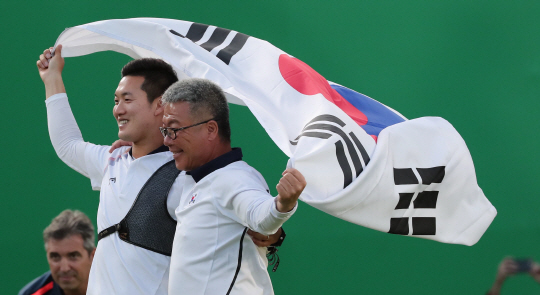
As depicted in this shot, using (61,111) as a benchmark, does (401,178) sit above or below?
below

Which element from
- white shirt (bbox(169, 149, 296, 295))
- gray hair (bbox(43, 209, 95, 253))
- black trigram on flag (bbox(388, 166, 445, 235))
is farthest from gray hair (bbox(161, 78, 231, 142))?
gray hair (bbox(43, 209, 95, 253))

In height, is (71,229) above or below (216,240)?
below

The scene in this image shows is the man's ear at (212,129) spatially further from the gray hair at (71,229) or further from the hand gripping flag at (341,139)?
the gray hair at (71,229)

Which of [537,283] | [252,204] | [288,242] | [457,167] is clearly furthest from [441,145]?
[288,242]

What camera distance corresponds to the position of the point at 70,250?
7.40ft

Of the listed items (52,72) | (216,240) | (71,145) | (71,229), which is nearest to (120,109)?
(71,145)

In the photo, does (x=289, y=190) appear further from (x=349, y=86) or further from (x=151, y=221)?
(x=349, y=86)

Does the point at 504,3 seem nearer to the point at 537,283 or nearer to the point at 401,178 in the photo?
the point at 537,283

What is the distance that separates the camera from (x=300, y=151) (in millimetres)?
1518

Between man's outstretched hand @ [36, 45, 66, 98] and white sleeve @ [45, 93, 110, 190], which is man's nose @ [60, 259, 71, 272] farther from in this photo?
man's outstretched hand @ [36, 45, 66, 98]

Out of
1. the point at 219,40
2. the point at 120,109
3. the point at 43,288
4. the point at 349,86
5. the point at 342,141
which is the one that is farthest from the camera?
the point at 349,86

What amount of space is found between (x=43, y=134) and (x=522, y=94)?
240 cm

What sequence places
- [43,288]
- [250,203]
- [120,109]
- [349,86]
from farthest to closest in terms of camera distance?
[349,86], [43,288], [120,109], [250,203]

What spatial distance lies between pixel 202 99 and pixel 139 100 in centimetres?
33
